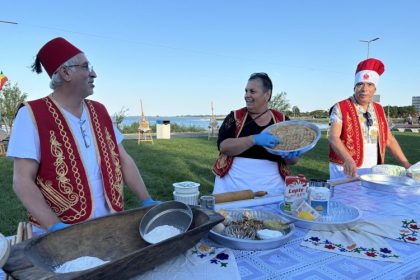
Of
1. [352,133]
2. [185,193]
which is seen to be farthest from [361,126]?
[185,193]

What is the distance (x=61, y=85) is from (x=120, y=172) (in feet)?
1.69

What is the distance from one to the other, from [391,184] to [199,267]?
1635 mm

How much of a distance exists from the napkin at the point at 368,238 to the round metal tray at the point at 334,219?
0.02m

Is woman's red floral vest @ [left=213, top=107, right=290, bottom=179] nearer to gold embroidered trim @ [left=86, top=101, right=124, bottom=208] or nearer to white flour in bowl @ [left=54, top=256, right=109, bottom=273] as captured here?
gold embroidered trim @ [left=86, top=101, right=124, bottom=208]

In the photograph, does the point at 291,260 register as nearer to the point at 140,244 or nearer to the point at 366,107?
the point at 140,244

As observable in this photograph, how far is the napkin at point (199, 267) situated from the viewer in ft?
3.28

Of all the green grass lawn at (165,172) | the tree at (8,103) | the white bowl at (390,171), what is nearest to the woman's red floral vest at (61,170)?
the white bowl at (390,171)

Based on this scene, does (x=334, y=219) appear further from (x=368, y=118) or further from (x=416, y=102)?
(x=416, y=102)

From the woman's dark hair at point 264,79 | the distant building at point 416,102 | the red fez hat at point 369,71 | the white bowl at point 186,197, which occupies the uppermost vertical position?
the distant building at point 416,102

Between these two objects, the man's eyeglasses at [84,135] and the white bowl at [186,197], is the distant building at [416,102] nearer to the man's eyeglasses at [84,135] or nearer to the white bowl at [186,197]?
the white bowl at [186,197]

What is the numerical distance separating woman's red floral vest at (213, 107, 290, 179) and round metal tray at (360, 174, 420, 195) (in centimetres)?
55

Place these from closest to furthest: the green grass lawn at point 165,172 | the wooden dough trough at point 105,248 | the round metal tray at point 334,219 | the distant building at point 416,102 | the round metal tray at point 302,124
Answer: the wooden dough trough at point 105,248 < the round metal tray at point 334,219 < the round metal tray at point 302,124 < the green grass lawn at point 165,172 < the distant building at point 416,102

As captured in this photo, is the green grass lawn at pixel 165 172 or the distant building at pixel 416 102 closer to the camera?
the green grass lawn at pixel 165 172

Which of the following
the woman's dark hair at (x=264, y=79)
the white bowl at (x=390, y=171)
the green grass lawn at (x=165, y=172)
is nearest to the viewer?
the woman's dark hair at (x=264, y=79)
